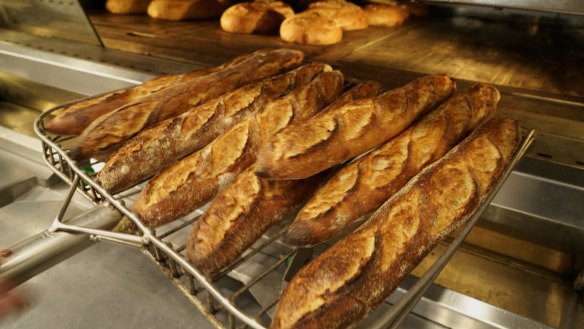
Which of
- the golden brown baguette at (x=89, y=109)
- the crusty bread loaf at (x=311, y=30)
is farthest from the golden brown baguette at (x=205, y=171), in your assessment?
the crusty bread loaf at (x=311, y=30)

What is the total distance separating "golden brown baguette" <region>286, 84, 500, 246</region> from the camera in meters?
0.69

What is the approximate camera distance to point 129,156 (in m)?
0.87

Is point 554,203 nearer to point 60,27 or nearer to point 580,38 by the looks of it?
point 580,38

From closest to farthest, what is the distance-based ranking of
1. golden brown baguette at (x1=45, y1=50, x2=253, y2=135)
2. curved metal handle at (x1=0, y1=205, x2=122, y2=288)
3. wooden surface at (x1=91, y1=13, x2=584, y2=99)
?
curved metal handle at (x1=0, y1=205, x2=122, y2=288) < golden brown baguette at (x1=45, y1=50, x2=253, y2=135) < wooden surface at (x1=91, y1=13, x2=584, y2=99)

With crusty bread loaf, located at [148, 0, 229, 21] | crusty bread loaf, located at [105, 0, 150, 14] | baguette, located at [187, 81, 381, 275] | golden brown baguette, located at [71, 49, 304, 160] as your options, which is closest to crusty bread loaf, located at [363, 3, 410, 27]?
crusty bread loaf, located at [148, 0, 229, 21]

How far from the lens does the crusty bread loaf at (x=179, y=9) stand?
2275 mm

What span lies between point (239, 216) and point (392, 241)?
27cm

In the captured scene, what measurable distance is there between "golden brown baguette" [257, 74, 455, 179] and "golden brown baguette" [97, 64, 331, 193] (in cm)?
23

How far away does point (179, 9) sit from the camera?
2270mm

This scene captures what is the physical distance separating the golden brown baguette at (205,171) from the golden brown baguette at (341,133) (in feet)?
0.35

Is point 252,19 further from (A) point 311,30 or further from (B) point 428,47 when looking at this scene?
(B) point 428,47

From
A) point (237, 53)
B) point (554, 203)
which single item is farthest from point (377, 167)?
point (237, 53)

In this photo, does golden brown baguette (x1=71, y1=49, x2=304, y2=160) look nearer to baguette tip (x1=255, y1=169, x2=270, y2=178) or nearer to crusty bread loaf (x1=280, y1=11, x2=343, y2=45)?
baguette tip (x1=255, y1=169, x2=270, y2=178)

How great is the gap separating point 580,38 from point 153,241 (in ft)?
7.18
